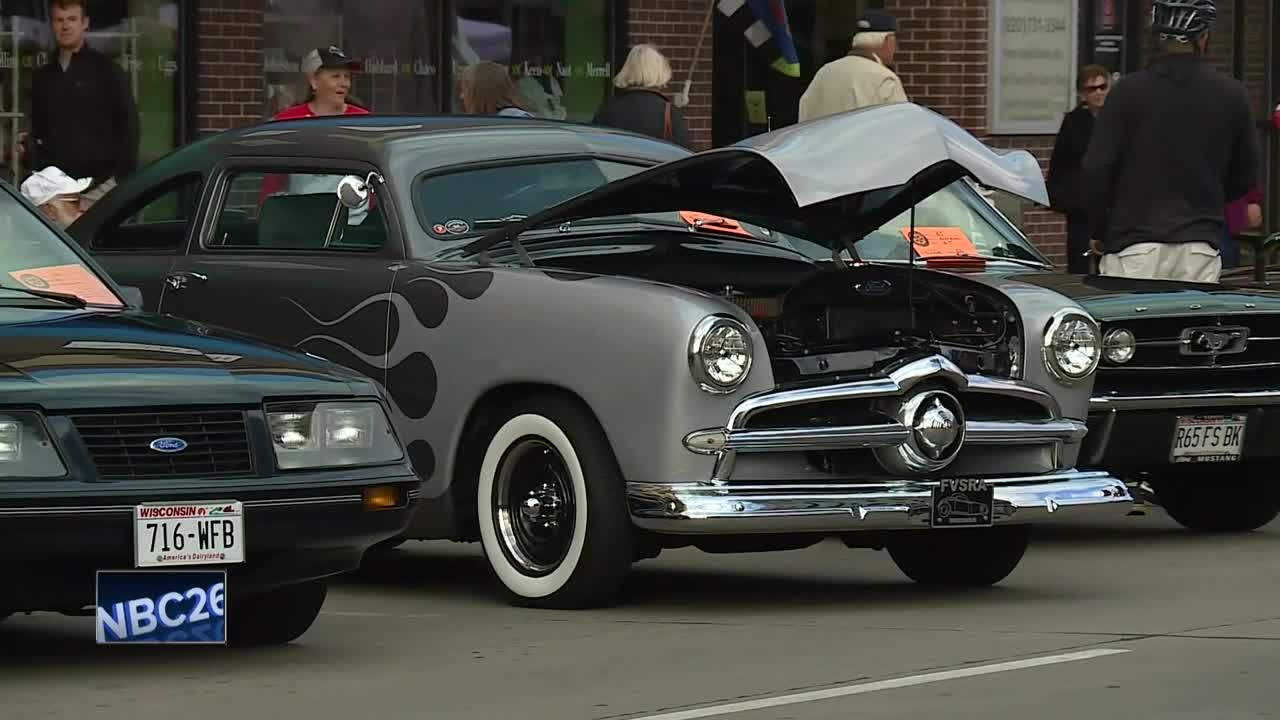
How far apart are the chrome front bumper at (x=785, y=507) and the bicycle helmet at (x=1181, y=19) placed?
4306 millimetres

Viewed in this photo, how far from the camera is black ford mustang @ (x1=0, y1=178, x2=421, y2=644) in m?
7.02

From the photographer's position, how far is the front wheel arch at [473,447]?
9.14m

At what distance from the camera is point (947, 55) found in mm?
20828

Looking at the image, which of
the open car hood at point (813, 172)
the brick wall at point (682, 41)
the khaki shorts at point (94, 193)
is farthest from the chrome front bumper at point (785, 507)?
the brick wall at point (682, 41)

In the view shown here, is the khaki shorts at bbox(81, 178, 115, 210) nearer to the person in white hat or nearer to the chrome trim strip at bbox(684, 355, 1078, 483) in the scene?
the person in white hat

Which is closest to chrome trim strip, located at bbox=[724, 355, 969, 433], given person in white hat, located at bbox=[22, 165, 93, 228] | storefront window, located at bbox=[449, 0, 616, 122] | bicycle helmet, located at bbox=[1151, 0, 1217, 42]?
bicycle helmet, located at bbox=[1151, 0, 1217, 42]

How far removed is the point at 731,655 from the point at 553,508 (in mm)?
1217

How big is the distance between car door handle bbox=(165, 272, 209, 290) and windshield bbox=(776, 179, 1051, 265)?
263 centimetres

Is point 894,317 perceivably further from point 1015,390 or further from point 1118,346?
point 1118,346

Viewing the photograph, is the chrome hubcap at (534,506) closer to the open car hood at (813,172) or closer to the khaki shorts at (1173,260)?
the open car hood at (813,172)

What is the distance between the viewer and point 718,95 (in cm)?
2025

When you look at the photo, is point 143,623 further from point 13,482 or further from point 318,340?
point 318,340

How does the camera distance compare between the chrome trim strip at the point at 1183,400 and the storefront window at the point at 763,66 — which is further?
the storefront window at the point at 763,66

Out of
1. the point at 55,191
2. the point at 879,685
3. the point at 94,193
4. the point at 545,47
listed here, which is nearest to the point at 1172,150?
the point at 55,191
